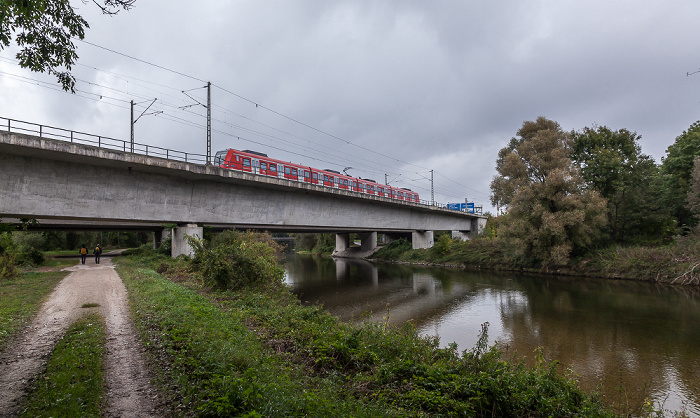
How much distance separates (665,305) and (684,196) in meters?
20.1

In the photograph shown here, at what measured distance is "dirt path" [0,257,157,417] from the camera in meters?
5.00

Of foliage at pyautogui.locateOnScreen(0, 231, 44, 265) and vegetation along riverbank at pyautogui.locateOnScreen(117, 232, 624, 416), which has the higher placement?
foliage at pyautogui.locateOnScreen(0, 231, 44, 265)

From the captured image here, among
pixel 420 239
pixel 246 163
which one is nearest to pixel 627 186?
pixel 420 239

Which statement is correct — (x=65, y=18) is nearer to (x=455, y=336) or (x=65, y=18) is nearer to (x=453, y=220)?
(x=455, y=336)

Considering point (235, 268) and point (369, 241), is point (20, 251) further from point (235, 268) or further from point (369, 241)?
point (369, 241)

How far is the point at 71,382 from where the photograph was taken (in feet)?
18.0

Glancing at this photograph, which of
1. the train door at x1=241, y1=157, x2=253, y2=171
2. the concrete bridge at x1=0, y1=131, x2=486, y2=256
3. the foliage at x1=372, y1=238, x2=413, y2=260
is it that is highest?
the train door at x1=241, y1=157, x2=253, y2=171

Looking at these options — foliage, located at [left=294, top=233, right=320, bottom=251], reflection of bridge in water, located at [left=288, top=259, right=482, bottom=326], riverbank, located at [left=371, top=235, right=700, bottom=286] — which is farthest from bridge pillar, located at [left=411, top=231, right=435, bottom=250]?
foliage, located at [left=294, top=233, right=320, bottom=251]

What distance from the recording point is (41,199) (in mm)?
16578

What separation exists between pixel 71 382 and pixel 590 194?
117ft

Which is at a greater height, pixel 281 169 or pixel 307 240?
pixel 281 169

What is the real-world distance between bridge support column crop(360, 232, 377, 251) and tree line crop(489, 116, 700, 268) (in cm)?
2411

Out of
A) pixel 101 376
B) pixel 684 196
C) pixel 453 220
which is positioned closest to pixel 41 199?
pixel 101 376

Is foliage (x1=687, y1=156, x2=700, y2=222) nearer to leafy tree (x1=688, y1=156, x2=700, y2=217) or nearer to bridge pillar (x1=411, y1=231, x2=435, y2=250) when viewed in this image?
leafy tree (x1=688, y1=156, x2=700, y2=217)
